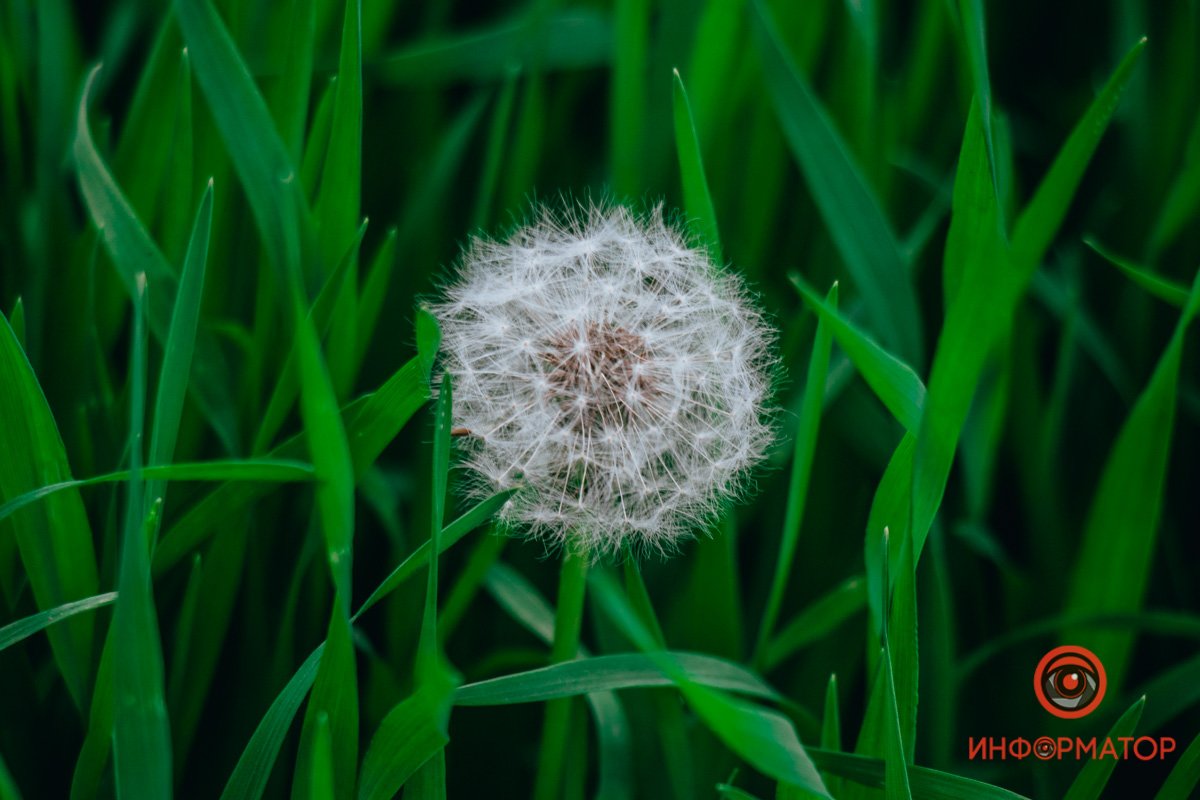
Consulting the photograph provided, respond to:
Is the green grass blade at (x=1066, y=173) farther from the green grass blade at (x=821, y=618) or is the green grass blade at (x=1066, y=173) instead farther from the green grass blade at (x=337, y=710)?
the green grass blade at (x=337, y=710)

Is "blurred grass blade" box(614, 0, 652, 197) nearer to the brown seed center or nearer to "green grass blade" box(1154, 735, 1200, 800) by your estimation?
the brown seed center

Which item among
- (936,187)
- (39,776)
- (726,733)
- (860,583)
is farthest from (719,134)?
(39,776)

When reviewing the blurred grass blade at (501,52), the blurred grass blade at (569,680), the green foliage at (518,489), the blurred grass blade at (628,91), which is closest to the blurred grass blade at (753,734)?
the green foliage at (518,489)

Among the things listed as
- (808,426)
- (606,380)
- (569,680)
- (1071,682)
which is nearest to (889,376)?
(808,426)

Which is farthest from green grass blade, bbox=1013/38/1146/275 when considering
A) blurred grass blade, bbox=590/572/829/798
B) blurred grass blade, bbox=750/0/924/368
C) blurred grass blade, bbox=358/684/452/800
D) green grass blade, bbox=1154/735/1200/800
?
blurred grass blade, bbox=358/684/452/800

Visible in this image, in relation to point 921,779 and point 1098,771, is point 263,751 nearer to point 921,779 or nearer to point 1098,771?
point 921,779

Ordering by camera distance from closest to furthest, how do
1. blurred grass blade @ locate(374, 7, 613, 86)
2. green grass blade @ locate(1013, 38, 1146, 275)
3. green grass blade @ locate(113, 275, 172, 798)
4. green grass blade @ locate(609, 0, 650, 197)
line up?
green grass blade @ locate(113, 275, 172, 798) < green grass blade @ locate(1013, 38, 1146, 275) < green grass blade @ locate(609, 0, 650, 197) < blurred grass blade @ locate(374, 7, 613, 86)

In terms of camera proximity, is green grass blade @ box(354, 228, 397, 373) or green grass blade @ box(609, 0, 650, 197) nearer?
green grass blade @ box(354, 228, 397, 373)

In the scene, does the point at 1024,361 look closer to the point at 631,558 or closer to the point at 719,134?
the point at 719,134
